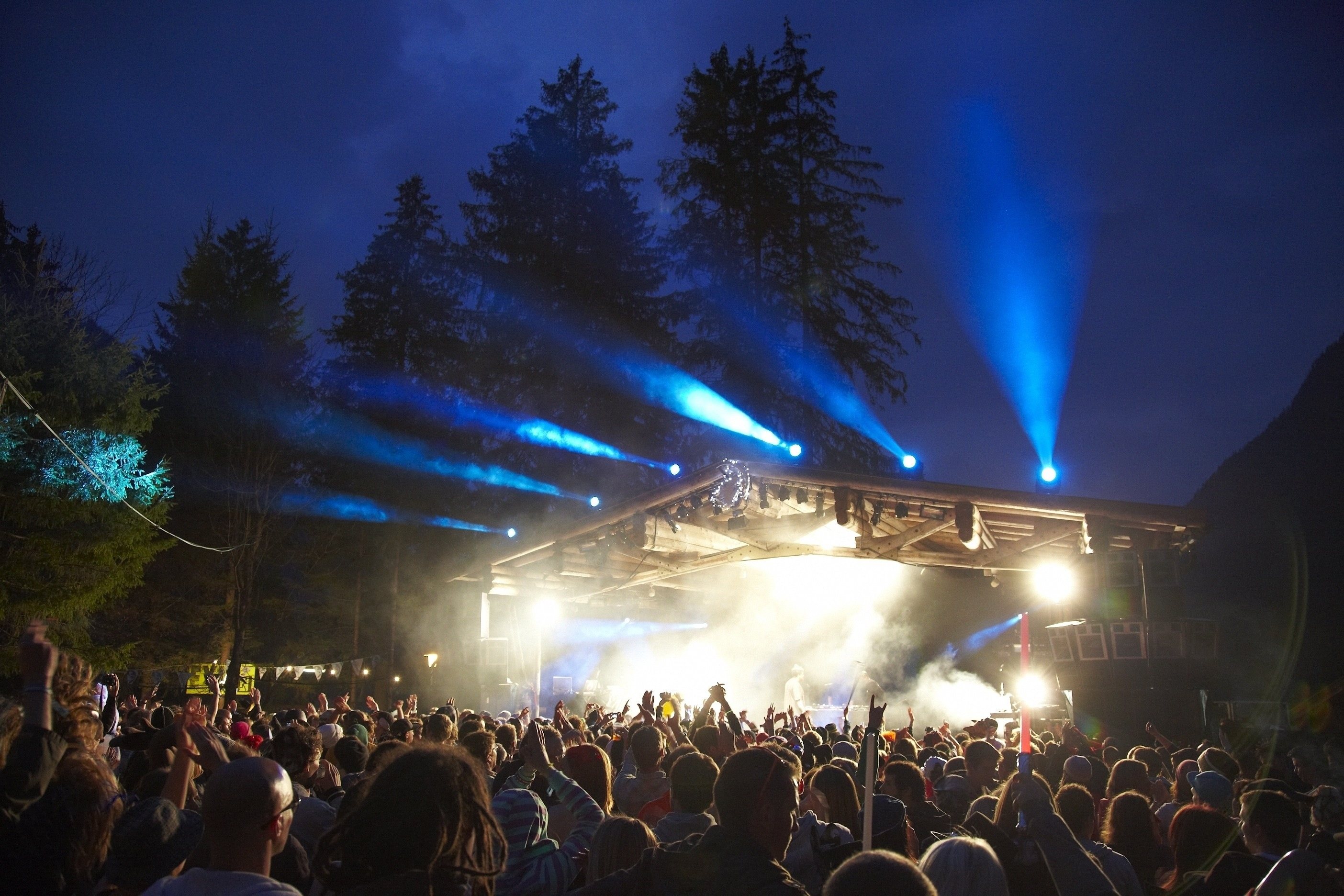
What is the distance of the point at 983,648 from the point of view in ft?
67.5

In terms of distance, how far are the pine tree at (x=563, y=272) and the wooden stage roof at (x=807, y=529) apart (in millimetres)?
9600

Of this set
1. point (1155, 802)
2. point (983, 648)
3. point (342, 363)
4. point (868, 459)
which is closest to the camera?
point (1155, 802)

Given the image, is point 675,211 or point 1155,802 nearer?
point 1155,802

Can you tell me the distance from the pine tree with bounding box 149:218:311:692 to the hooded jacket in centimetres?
2283

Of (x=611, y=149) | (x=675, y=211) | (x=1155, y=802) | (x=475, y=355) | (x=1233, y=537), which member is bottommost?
(x=1155, y=802)

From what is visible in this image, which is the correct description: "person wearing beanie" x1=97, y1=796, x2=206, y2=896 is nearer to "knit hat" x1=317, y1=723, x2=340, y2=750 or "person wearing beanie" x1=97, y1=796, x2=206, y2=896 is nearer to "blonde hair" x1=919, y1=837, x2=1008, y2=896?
"blonde hair" x1=919, y1=837, x2=1008, y2=896

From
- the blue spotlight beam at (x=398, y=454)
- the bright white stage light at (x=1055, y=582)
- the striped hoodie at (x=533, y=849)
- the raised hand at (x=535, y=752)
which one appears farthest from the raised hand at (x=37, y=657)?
the blue spotlight beam at (x=398, y=454)

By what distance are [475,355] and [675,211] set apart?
760 cm

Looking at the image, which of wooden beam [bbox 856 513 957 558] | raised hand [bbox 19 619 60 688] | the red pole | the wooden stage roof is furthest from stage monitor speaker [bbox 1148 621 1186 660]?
raised hand [bbox 19 619 60 688]

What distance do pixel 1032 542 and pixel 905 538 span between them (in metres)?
1.77

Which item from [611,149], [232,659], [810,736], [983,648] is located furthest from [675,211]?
[810,736]

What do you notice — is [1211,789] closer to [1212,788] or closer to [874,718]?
[1212,788]

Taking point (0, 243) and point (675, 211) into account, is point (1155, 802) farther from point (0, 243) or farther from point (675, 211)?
point (0, 243)

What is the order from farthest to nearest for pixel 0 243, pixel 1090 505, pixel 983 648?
pixel 0 243 → pixel 983 648 → pixel 1090 505
